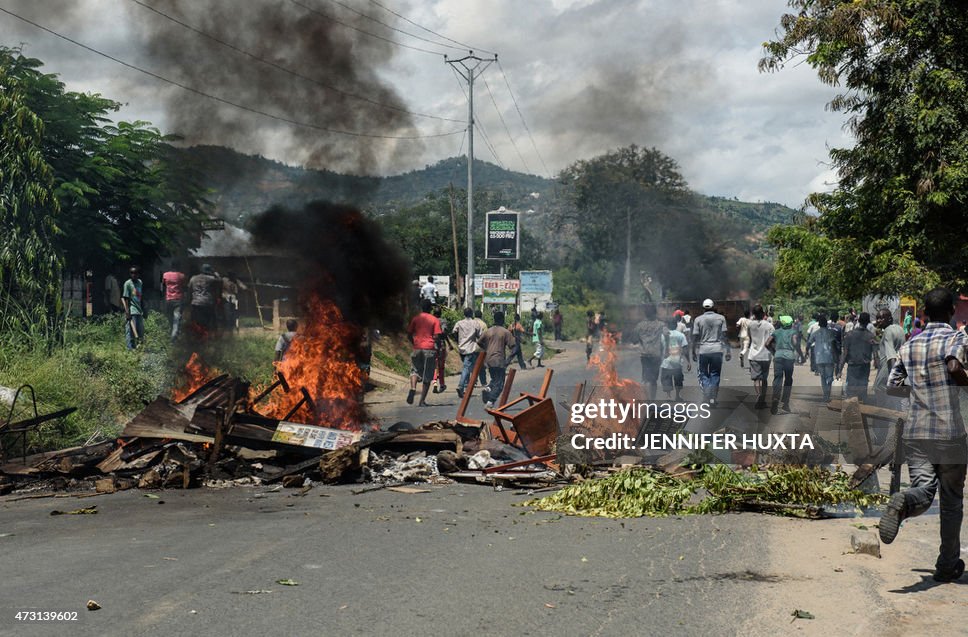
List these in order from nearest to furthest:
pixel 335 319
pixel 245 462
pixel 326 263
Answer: pixel 245 462
pixel 335 319
pixel 326 263

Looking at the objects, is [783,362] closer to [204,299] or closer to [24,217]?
[204,299]

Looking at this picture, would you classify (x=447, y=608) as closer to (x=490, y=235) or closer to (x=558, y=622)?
(x=558, y=622)

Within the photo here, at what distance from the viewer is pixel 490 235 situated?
143 ft

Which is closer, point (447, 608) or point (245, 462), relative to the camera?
point (447, 608)

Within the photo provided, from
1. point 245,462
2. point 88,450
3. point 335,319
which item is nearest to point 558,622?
point 245,462

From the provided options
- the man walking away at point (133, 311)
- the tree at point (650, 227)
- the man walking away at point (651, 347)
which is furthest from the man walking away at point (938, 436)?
the tree at point (650, 227)

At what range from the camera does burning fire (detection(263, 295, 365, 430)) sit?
12.4 metres

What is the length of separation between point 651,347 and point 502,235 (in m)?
28.0

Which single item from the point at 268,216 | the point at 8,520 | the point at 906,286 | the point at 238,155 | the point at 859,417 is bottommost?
the point at 8,520

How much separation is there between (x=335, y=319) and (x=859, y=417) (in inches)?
310

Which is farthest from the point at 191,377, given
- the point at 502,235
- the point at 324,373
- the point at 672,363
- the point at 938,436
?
the point at 502,235

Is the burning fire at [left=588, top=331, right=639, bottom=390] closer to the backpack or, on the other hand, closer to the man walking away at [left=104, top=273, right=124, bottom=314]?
the backpack

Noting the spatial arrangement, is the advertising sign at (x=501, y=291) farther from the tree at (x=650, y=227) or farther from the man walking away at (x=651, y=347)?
the man walking away at (x=651, y=347)

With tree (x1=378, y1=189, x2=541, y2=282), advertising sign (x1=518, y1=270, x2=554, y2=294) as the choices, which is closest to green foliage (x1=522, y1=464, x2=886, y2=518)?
advertising sign (x1=518, y1=270, x2=554, y2=294)
